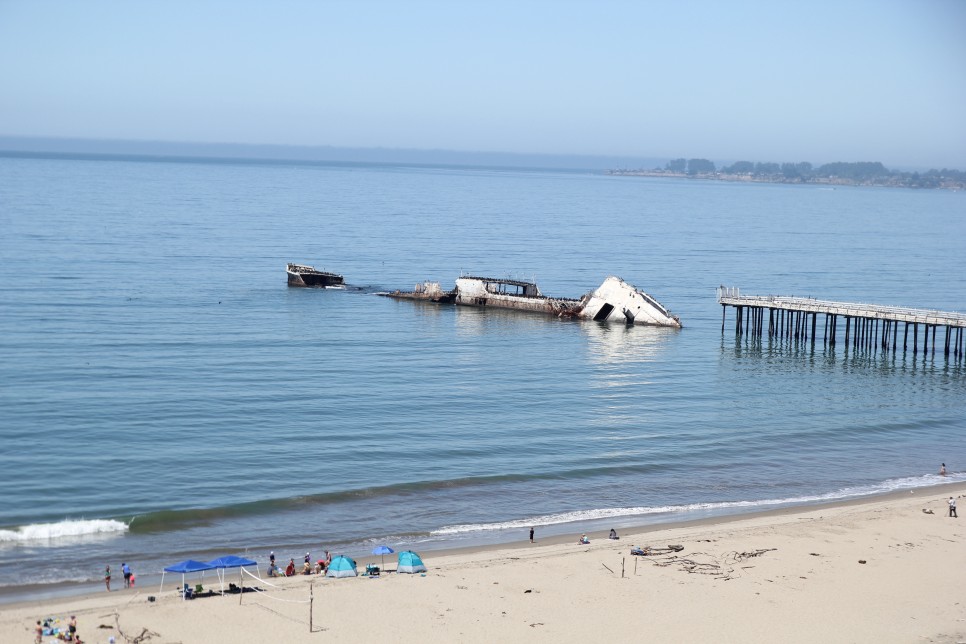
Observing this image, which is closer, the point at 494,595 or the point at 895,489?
the point at 494,595

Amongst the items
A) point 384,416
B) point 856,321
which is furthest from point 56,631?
point 856,321

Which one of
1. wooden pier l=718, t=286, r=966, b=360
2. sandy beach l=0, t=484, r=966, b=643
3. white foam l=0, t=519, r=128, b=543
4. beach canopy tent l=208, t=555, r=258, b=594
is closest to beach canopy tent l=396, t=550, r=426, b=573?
sandy beach l=0, t=484, r=966, b=643

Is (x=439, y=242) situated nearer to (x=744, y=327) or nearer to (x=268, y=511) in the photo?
(x=744, y=327)

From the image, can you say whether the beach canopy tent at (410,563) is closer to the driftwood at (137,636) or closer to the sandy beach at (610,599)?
the sandy beach at (610,599)

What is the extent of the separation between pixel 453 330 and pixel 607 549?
49.5 m

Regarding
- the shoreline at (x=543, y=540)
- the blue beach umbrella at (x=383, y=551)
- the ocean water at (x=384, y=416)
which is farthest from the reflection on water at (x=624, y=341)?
the blue beach umbrella at (x=383, y=551)

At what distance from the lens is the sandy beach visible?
29734 millimetres

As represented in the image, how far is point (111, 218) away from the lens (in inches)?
6280

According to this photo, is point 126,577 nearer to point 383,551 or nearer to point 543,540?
point 383,551

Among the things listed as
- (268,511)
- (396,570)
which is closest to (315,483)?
(268,511)

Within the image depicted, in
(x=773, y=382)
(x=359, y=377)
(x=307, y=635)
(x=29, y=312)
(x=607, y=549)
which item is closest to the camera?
(x=307, y=635)

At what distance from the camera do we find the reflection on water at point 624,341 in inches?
2977

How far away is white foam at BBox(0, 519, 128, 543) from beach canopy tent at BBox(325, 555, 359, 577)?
29.8ft

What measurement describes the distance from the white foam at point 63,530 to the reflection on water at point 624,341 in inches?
1614
